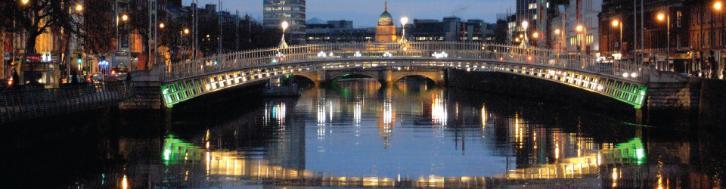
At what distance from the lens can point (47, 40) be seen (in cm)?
9494

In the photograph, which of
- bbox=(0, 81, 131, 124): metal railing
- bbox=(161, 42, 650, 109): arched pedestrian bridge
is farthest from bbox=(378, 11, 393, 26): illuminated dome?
bbox=(0, 81, 131, 124): metal railing

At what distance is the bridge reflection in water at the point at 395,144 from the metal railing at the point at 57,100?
3.39m

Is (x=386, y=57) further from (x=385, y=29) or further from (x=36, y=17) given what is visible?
(x=385, y=29)

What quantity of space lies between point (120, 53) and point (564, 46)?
197 feet

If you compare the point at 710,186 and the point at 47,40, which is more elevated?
the point at 47,40

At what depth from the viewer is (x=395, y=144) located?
61781mm

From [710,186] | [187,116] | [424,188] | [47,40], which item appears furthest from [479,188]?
[47,40]

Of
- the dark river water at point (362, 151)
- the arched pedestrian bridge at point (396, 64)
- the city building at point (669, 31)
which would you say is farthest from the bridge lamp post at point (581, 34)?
the arched pedestrian bridge at point (396, 64)

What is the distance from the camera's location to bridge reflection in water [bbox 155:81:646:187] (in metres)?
46.2

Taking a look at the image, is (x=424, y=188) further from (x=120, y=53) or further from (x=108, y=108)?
(x=120, y=53)

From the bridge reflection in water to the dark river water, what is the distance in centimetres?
7

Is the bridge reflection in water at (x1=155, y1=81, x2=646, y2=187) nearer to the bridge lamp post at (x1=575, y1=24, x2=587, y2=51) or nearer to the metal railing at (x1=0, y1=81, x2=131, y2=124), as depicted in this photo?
the metal railing at (x1=0, y1=81, x2=131, y2=124)

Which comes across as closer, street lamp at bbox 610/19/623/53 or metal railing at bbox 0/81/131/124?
metal railing at bbox 0/81/131/124

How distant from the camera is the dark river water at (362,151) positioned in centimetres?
4516
